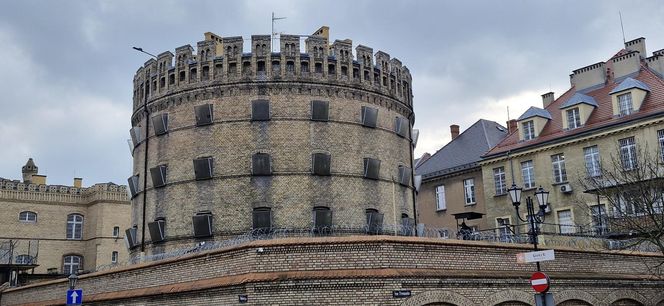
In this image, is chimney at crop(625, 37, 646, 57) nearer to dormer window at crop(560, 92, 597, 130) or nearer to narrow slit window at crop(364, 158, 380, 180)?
dormer window at crop(560, 92, 597, 130)

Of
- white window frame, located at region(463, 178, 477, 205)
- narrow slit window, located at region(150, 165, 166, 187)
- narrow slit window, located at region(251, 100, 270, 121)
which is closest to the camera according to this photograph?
narrow slit window, located at region(251, 100, 270, 121)

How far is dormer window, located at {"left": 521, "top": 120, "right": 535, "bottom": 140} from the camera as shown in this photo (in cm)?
3800

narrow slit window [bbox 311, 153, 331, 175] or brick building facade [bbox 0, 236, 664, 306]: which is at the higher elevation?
narrow slit window [bbox 311, 153, 331, 175]

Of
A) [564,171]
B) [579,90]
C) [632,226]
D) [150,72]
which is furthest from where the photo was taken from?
[579,90]

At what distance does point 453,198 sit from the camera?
1666 inches

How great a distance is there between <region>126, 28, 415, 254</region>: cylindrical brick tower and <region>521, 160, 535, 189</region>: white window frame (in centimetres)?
930

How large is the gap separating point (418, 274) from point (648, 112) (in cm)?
1961

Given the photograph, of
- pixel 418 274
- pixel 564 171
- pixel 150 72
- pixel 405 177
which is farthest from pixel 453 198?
pixel 418 274

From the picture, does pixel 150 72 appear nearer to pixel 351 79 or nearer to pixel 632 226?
pixel 351 79

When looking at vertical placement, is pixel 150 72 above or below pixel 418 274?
above

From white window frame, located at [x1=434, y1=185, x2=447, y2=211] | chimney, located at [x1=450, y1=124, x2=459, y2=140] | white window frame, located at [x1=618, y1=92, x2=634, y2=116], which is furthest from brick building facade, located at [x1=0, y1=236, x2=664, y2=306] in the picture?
chimney, located at [x1=450, y1=124, x2=459, y2=140]

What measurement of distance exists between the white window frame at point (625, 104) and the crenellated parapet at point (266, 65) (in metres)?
12.2

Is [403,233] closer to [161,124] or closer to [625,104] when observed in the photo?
[161,124]

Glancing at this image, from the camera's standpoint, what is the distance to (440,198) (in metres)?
43.1
